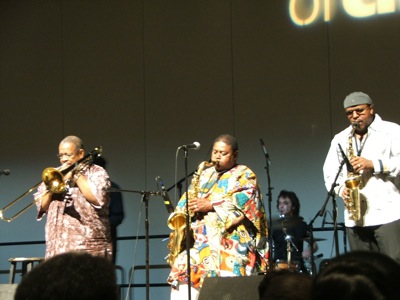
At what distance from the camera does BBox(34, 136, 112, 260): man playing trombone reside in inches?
211

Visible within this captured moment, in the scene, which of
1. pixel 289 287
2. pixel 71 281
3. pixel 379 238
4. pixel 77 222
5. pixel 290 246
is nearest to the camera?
pixel 71 281

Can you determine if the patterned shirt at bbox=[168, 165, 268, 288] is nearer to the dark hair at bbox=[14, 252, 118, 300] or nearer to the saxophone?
the saxophone

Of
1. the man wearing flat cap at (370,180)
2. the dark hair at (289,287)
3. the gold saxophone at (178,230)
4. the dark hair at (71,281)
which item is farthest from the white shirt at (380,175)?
the dark hair at (71,281)

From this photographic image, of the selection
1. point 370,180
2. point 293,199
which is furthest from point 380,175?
point 293,199

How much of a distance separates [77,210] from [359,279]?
164 inches

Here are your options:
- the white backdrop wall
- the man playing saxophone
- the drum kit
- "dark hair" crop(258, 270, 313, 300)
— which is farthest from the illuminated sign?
"dark hair" crop(258, 270, 313, 300)

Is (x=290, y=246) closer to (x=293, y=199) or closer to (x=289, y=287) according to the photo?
(x=293, y=199)

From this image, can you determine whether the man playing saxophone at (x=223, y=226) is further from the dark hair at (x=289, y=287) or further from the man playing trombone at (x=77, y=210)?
the dark hair at (x=289, y=287)

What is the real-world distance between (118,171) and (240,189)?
294cm

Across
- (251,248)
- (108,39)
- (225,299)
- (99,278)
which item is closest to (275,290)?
(99,278)

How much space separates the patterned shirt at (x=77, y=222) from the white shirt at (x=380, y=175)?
1.79 meters

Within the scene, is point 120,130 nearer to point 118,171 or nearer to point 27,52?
point 118,171

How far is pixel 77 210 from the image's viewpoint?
17.8 ft

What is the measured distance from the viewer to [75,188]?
213 inches
